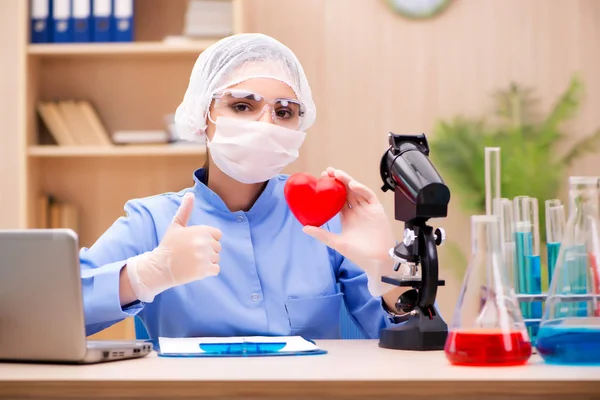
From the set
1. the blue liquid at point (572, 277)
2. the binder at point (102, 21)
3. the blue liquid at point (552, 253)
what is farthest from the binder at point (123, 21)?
the blue liquid at point (572, 277)

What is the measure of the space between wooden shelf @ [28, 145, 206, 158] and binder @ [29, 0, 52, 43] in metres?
0.48

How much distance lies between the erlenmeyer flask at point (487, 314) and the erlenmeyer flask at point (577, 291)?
45mm

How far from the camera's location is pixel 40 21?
344 cm

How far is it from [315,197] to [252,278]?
29 centimetres

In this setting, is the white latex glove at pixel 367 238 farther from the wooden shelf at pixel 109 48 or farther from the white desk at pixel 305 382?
the wooden shelf at pixel 109 48

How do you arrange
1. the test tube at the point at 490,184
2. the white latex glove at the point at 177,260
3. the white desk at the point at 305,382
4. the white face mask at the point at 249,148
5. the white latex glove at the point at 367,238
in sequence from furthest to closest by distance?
1. the white face mask at the point at 249,148
2. the white latex glove at the point at 367,238
3. the white latex glove at the point at 177,260
4. the test tube at the point at 490,184
5. the white desk at the point at 305,382

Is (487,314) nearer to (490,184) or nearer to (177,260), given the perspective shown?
(490,184)

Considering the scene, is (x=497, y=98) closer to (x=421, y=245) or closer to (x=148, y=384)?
(x=421, y=245)

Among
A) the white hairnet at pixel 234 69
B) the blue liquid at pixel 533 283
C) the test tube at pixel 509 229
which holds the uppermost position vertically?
the white hairnet at pixel 234 69

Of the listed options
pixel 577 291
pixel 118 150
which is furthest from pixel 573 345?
pixel 118 150

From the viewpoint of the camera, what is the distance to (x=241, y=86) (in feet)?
6.07

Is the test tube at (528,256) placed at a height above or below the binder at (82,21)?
below

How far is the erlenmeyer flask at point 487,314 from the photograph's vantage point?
1.11m

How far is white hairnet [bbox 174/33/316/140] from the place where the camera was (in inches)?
74.0
